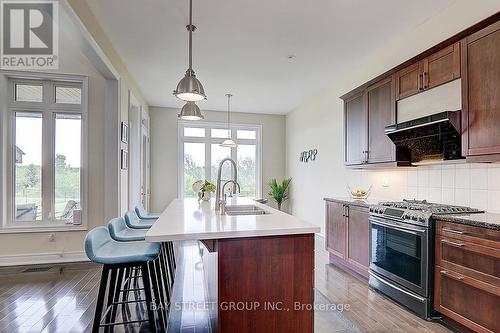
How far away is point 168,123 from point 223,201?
5.13 metres

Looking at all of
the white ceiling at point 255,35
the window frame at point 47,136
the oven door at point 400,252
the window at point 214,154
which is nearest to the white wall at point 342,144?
the white ceiling at point 255,35

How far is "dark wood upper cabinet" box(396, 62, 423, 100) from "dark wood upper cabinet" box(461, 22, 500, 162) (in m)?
0.50

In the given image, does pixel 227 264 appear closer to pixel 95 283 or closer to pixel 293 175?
pixel 95 283

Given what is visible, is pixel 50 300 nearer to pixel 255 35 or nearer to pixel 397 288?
Answer: pixel 397 288

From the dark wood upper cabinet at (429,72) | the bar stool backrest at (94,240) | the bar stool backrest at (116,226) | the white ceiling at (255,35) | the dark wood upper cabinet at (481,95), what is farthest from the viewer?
the white ceiling at (255,35)

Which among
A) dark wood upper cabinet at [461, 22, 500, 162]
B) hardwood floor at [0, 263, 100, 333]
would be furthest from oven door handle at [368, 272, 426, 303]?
hardwood floor at [0, 263, 100, 333]

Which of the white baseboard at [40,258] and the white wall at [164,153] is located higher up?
the white wall at [164,153]

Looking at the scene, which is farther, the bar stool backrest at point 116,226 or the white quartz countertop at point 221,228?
the bar stool backrest at point 116,226

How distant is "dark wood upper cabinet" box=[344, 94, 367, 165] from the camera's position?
3.73 metres

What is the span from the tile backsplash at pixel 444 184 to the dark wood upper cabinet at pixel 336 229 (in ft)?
2.00

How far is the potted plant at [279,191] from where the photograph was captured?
7102 millimetres

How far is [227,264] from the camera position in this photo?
1.65 meters

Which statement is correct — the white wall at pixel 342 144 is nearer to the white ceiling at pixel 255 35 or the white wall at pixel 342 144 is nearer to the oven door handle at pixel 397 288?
the white ceiling at pixel 255 35

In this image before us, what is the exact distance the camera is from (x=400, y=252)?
266 cm
